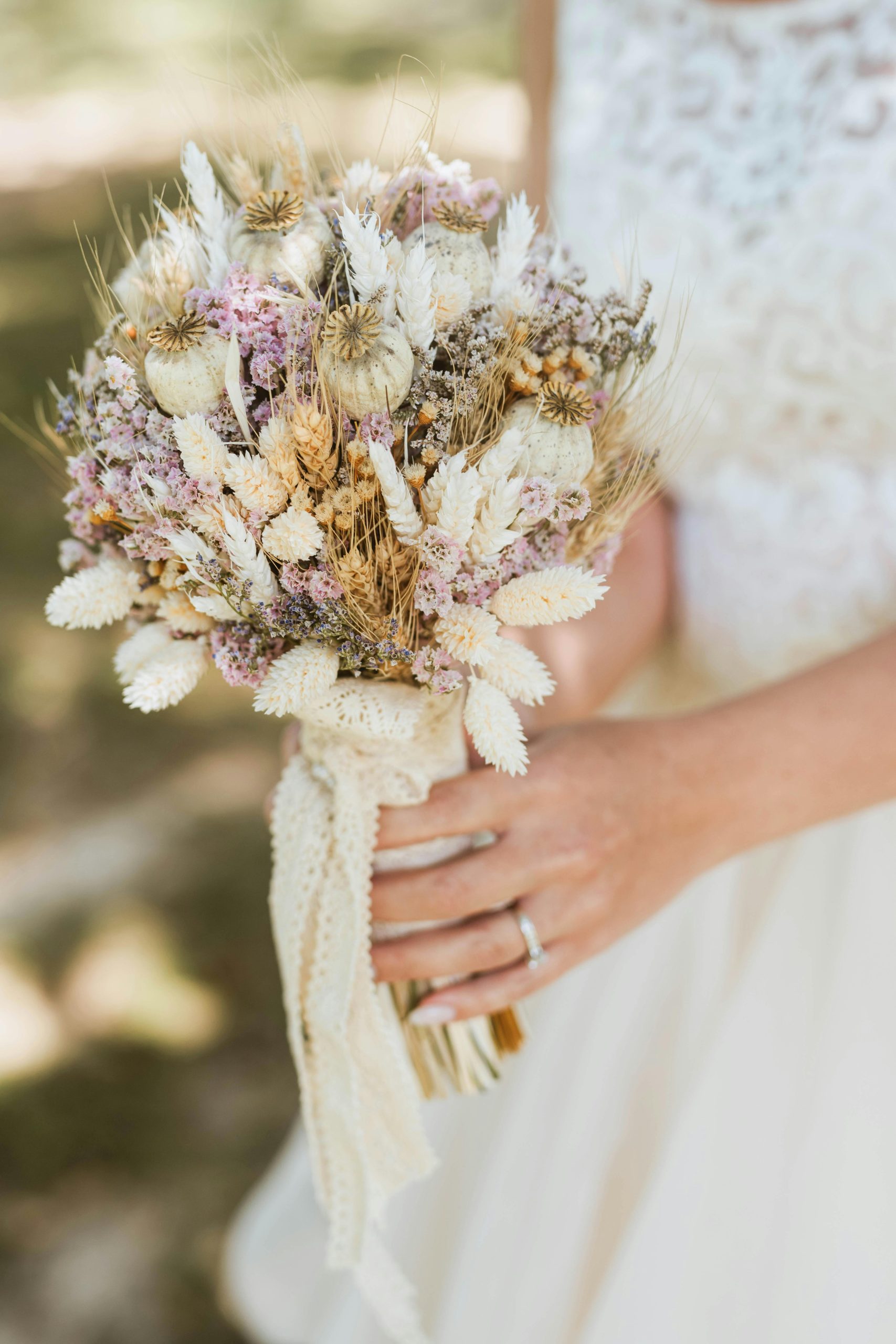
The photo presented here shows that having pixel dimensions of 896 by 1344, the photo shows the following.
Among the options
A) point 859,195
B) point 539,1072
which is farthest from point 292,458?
point 539,1072

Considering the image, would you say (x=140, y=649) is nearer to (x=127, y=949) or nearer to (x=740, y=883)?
(x=740, y=883)

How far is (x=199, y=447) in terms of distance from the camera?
2.11 ft

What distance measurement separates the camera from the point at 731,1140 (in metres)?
1.18

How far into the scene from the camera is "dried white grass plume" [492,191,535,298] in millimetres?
724

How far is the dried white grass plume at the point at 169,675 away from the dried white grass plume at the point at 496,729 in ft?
0.64

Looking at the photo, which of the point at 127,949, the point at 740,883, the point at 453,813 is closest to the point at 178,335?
the point at 453,813

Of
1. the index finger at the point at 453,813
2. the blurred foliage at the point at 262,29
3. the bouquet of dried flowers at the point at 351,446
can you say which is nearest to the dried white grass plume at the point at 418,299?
the bouquet of dried flowers at the point at 351,446

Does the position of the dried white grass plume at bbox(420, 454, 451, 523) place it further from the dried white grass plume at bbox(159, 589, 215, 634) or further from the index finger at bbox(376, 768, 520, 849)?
the index finger at bbox(376, 768, 520, 849)

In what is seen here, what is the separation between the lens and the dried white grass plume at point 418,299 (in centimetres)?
65

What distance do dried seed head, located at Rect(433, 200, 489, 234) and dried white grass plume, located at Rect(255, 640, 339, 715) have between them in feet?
0.97

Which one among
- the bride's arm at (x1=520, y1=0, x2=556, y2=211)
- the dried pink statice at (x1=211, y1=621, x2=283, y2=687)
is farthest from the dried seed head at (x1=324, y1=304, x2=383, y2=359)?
the bride's arm at (x1=520, y1=0, x2=556, y2=211)

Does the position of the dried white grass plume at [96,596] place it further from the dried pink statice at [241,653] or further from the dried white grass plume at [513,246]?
the dried white grass plume at [513,246]

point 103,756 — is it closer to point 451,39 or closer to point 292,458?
point 292,458

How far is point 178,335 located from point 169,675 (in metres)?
0.22
